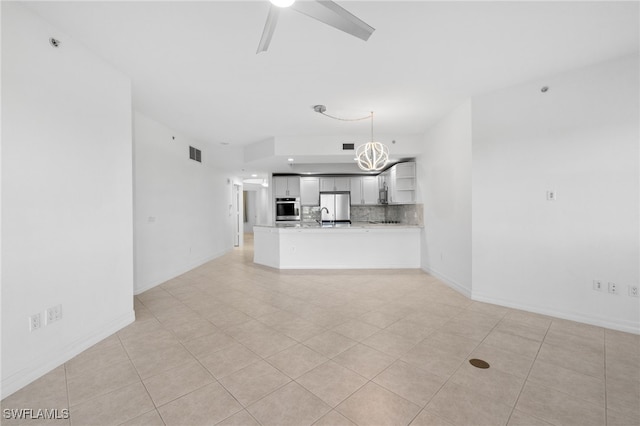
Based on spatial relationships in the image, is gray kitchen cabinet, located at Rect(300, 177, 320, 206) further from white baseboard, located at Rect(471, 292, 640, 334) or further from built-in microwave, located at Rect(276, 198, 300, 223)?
white baseboard, located at Rect(471, 292, 640, 334)

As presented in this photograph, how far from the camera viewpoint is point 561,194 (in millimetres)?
3084

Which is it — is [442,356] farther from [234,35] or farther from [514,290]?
[234,35]

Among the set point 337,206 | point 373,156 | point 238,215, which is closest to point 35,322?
point 373,156

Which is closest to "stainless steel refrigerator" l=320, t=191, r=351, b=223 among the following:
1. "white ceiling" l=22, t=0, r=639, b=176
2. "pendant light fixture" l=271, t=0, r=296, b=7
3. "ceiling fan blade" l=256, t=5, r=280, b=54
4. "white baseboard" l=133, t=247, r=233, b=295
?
"white baseboard" l=133, t=247, r=233, b=295

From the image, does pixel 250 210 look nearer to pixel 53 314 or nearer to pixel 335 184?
pixel 335 184

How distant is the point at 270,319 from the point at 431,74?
11.4 ft

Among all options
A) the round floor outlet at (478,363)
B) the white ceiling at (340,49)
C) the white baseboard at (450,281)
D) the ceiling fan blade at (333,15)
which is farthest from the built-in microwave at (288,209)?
the ceiling fan blade at (333,15)

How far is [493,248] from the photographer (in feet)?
11.6

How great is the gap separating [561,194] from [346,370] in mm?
3205

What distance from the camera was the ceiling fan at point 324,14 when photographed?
1.49 meters

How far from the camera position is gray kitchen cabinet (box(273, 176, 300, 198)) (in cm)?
800

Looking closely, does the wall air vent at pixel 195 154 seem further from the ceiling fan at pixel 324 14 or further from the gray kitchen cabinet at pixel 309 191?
the ceiling fan at pixel 324 14

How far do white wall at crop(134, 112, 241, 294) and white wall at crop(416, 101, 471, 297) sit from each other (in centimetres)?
455

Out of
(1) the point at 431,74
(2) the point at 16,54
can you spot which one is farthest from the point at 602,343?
(2) the point at 16,54
